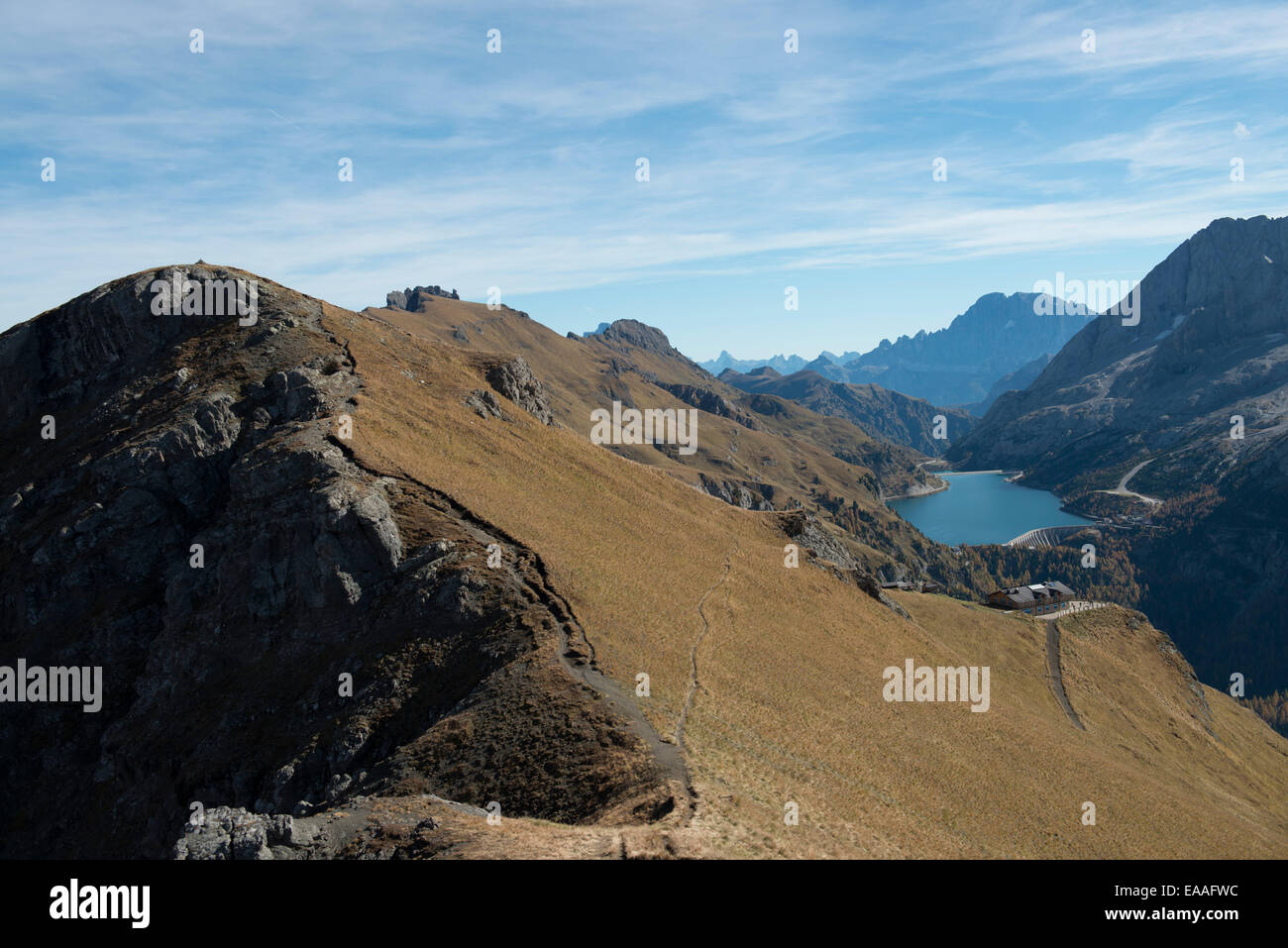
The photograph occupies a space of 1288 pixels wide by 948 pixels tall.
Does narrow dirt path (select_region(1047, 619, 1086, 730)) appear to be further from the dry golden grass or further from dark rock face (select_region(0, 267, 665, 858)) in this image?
dark rock face (select_region(0, 267, 665, 858))

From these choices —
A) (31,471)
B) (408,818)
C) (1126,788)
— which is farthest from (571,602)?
(31,471)

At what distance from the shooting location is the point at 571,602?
169ft

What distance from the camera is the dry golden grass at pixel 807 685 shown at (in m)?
42.1

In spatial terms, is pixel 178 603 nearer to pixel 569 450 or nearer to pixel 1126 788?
pixel 569 450

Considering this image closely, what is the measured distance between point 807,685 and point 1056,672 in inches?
2145

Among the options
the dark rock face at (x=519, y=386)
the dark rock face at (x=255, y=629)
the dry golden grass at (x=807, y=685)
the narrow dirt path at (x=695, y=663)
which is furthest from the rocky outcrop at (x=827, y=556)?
the dark rock face at (x=255, y=629)

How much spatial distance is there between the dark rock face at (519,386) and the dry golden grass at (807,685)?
181 inches

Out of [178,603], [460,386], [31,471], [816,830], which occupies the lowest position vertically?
[816,830]

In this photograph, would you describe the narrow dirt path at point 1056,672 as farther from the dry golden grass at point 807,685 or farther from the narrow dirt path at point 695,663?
the narrow dirt path at point 695,663

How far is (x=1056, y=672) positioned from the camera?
91.3 metres

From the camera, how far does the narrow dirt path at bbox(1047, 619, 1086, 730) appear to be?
8175 centimetres

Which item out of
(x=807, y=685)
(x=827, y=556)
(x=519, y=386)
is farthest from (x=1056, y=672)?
(x=519, y=386)

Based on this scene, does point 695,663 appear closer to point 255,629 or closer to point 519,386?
point 255,629

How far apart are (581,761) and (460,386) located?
181 ft
